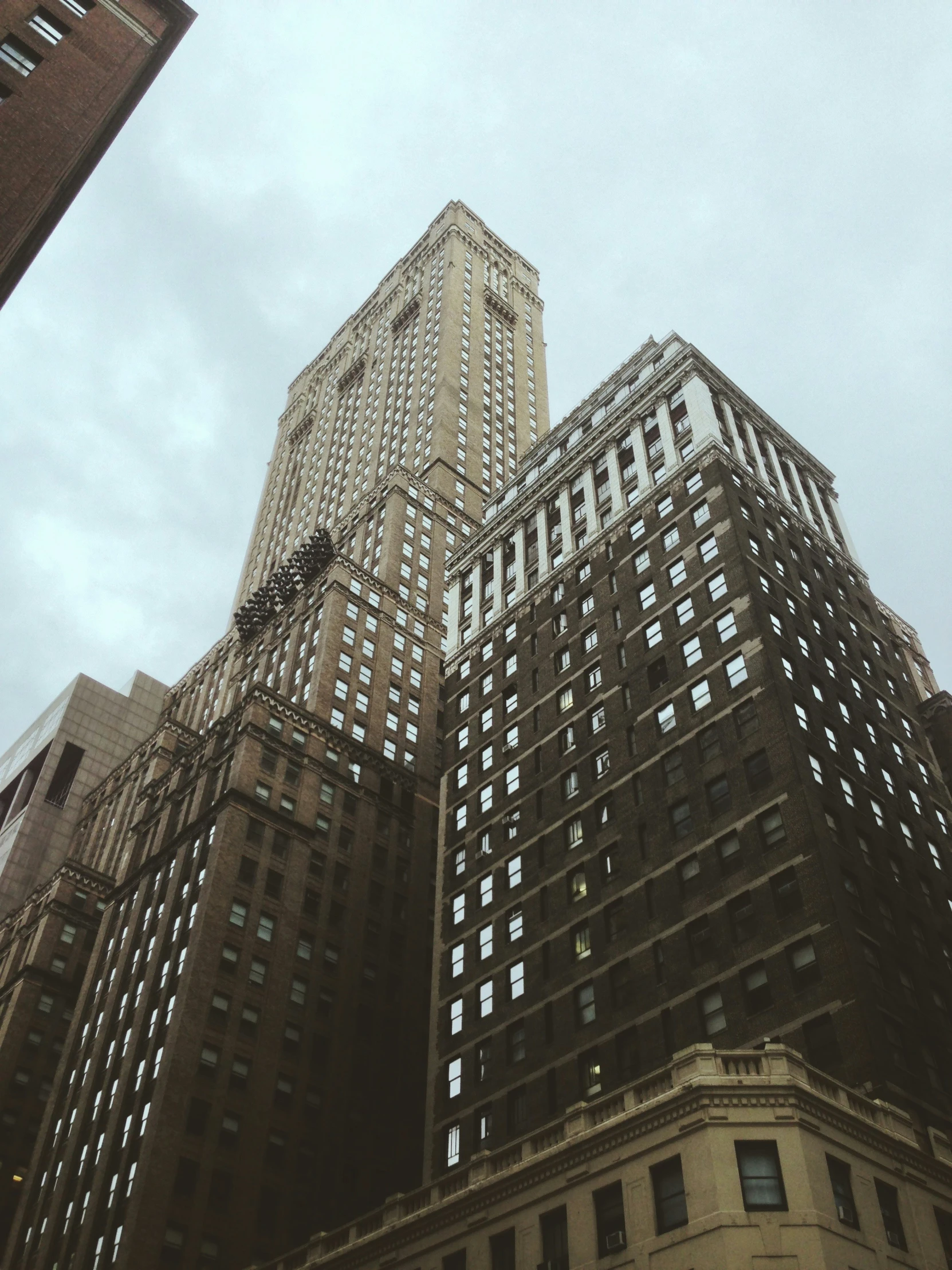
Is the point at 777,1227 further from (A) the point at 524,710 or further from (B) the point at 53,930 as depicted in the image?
(B) the point at 53,930

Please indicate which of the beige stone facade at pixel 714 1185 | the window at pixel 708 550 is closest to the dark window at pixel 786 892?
the beige stone facade at pixel 714 1185

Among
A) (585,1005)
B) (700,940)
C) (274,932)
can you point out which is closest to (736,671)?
(700,940)

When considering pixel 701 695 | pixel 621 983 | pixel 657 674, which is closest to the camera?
pixel 621 983

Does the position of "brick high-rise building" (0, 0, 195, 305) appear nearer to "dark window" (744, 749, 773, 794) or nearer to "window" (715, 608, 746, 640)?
"window" (715, 608, 746, 640)

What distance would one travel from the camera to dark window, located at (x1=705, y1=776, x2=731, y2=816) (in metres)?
58.9

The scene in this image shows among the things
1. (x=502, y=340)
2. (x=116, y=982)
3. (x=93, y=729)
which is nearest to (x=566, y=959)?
(x=116, y=982)

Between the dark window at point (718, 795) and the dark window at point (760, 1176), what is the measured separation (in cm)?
2228

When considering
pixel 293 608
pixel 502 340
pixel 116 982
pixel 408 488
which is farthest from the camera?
pixel 502 340

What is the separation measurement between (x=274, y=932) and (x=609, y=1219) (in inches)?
1963

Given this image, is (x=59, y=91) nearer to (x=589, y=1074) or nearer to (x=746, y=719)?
(x=746, y=719)

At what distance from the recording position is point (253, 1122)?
248 feet

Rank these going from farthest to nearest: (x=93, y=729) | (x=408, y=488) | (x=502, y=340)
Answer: (x=502, y=340), (x=93, y=729), (x=408, y=488)

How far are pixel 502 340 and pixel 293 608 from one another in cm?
7304

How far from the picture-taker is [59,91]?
167ft
